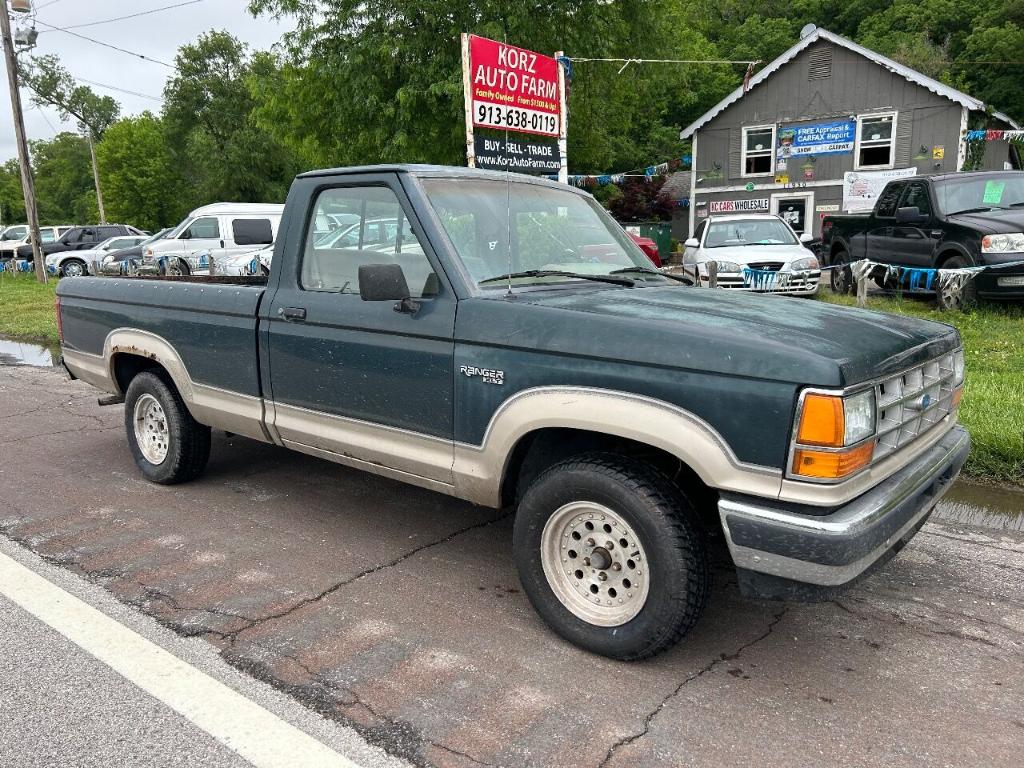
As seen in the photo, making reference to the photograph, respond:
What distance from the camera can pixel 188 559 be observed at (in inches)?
161

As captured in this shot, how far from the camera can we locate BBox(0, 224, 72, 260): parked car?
105 ft

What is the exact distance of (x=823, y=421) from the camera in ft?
8.38

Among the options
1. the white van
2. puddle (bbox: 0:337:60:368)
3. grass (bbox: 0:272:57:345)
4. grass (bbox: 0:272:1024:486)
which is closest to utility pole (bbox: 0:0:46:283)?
grass (bbox: 0:272:57:345)

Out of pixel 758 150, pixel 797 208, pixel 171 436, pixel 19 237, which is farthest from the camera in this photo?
pixel 19 237

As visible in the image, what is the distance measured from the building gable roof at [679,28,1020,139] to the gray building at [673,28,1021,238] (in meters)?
0.04

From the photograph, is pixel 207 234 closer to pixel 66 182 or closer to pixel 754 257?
pixel 754 257

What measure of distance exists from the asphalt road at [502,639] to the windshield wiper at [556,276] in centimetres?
144

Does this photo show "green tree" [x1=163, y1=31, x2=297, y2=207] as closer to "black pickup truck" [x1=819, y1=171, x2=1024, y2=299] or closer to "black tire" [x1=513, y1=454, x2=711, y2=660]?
"black pickup truck" [x1=819, y1=171, x2=1024, y2=299]

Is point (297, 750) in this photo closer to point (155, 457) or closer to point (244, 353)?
point (244, 353)

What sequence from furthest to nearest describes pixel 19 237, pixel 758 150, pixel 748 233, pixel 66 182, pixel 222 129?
pixel 66 182, pixel 222 129, pixel 19 237, pixel 758 150, pixel 748 233

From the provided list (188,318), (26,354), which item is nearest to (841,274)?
(188,318)

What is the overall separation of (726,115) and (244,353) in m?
26.7

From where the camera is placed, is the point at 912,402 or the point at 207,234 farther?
the point at 207,234

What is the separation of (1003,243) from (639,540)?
8749 mm
